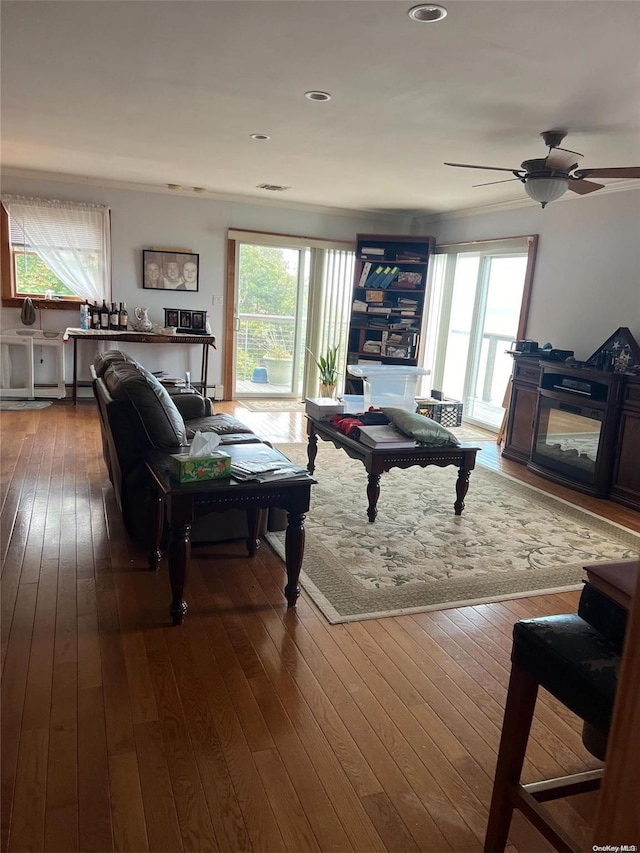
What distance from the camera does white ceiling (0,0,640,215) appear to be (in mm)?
2275

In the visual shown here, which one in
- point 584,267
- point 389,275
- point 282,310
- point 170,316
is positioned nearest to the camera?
point 584,267

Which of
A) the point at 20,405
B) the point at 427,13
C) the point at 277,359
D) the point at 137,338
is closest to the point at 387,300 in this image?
the point at 277,359

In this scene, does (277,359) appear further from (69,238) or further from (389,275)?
(69,238)

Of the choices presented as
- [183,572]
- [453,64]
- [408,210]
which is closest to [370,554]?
[183,572]

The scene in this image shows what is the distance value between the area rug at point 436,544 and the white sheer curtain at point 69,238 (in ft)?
12.6

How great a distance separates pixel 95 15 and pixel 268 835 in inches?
115

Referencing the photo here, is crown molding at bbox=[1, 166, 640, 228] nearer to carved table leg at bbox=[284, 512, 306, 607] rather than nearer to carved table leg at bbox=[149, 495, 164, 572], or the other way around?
carved table leg at bbox=[284, 512, 306, 607]

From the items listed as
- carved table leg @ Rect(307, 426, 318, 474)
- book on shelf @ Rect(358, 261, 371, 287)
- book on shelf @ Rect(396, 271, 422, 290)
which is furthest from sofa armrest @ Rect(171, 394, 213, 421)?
book on shelf @ Rect(396, 271, 422, 290)

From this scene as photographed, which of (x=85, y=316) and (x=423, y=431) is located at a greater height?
(x=85, y=316)

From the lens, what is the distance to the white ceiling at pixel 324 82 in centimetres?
228

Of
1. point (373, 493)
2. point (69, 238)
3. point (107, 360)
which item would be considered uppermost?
point (69, 238)

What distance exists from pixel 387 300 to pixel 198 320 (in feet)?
7.53

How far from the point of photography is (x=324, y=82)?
9.75ft

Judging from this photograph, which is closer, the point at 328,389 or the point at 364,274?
the point at 364,274
